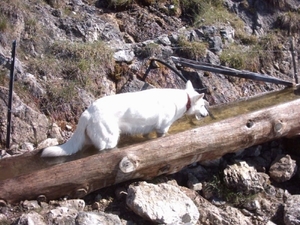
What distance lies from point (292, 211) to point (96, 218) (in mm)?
2484

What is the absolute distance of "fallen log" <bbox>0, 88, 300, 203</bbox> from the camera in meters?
4.81

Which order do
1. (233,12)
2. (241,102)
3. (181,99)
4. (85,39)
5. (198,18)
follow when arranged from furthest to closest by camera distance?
1. (233,12)
2. (198,18)
3. (85,39)
4. (241,102)
5. (181,99)

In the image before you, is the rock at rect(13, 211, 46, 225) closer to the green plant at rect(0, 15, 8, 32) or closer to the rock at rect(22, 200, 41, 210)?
the rock at rect(22, 200, 41, 210)

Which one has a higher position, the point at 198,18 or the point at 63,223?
the point at 198,18

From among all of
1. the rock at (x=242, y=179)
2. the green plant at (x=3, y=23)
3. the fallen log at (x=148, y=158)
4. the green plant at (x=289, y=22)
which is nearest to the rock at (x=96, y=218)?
the fallen log at (x=148, y=158)

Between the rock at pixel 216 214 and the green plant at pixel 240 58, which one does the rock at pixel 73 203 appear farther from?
the green plant at pixel 240 58

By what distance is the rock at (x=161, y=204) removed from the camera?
4957mm

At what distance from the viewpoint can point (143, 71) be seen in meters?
8.21

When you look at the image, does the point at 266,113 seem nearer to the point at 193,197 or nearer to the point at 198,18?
the point at 193,197

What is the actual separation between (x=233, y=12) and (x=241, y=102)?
3803 millimetres

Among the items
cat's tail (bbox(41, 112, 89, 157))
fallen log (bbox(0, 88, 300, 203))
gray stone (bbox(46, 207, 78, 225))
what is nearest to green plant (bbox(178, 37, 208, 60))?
fallen log (bbox(0, 88, 300, 203))

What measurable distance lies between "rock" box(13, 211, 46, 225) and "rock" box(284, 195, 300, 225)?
2915 millimetres

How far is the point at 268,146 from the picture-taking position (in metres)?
6.91

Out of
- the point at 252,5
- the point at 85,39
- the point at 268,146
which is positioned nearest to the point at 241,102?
the point at 268,146
